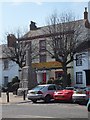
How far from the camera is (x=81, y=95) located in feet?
78.7

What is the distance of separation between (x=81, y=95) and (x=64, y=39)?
756 inches

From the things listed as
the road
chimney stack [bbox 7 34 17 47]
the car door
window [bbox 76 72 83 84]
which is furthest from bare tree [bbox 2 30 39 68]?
the road

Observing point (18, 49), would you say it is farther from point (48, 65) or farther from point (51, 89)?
point (51, 89)

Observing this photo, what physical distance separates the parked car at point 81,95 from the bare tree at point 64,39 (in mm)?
15389

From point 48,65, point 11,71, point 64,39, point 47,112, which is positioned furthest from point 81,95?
point 11,71

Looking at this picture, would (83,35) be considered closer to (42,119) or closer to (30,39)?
(30,39)

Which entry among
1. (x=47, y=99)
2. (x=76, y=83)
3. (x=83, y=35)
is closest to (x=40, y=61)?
(x=76, y=83)

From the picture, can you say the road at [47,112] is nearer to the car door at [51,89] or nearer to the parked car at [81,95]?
the parked car at [81,95]

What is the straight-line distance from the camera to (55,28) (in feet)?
145

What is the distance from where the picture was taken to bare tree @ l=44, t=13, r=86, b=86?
40469 mm

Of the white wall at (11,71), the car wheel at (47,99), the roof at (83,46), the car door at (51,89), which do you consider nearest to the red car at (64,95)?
the car wheel at (47,99)

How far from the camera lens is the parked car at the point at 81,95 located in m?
23.8

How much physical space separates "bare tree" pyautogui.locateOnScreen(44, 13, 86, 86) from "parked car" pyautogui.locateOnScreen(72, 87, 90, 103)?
1539cm

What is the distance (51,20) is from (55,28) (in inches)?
48.8
